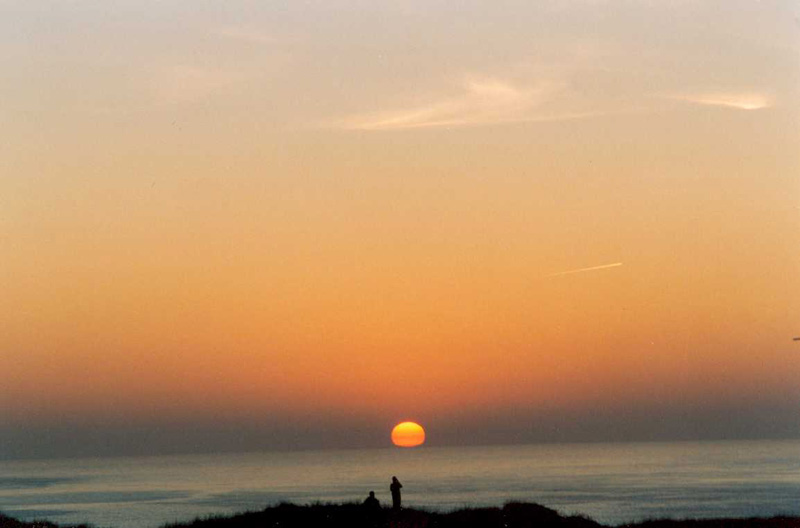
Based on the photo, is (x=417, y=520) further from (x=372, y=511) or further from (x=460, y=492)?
(x=460, y=492)

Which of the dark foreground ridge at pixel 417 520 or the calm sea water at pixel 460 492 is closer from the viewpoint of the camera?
the dark foreground ridge at pixel 417 520

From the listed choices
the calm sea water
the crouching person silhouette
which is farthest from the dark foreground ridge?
the calm sea water

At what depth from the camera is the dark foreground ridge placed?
3759cm

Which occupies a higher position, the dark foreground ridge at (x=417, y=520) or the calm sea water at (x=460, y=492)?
the calm sea water at (x=460, y=492)

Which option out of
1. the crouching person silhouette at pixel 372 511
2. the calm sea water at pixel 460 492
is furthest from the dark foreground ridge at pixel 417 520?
the calm sea water at pixel 460 492

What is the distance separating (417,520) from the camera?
37125 millimetres

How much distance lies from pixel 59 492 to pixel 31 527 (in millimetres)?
120948

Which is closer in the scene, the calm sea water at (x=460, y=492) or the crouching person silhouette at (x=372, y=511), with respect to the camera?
the crouching person silhouette at (x=372, y=511)

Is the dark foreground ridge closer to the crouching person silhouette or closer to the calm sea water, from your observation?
the crouching person silhouette

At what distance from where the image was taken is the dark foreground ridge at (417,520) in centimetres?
3759

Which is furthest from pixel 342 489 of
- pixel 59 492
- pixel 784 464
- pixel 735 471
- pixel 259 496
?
pixel 784 464

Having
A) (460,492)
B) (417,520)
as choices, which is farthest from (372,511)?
(460,492)

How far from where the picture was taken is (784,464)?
19375 centimetres

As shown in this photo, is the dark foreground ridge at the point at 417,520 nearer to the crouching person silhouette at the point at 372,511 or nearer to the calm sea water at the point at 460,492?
the crouching person silhouette at the point at 372,511
